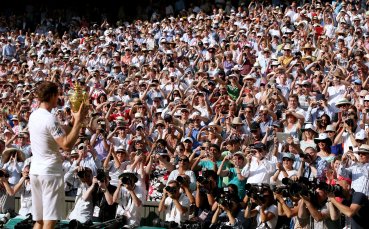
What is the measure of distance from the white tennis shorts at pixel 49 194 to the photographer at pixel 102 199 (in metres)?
4.02

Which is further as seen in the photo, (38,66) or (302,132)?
(38,66)

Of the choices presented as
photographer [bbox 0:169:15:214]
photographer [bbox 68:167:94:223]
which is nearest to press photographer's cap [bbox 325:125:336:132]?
photographer [bbox 68:167:94:223]

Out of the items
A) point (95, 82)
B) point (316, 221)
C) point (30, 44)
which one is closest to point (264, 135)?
point (316, 221)

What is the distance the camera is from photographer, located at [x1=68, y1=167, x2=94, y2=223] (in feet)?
37.4

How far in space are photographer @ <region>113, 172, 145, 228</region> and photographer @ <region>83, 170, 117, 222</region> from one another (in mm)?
104

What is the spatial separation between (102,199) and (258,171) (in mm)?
2305

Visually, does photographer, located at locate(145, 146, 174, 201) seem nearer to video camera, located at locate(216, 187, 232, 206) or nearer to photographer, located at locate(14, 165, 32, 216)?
video camera, located at locate(216, 187, 232, 206)

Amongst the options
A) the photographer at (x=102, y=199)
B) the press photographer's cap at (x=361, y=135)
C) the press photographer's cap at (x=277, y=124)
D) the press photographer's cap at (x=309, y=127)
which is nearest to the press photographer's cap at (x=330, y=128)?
the press photographer's cap at (x=309, y=127)

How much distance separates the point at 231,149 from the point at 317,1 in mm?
11322

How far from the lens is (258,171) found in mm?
11461

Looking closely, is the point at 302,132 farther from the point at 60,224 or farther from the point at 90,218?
the point at 60,224

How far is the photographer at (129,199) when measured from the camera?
11.1m

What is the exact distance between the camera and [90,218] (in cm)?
1138

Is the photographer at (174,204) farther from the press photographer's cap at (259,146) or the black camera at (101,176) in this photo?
the press photographer's cap at (259,146)
